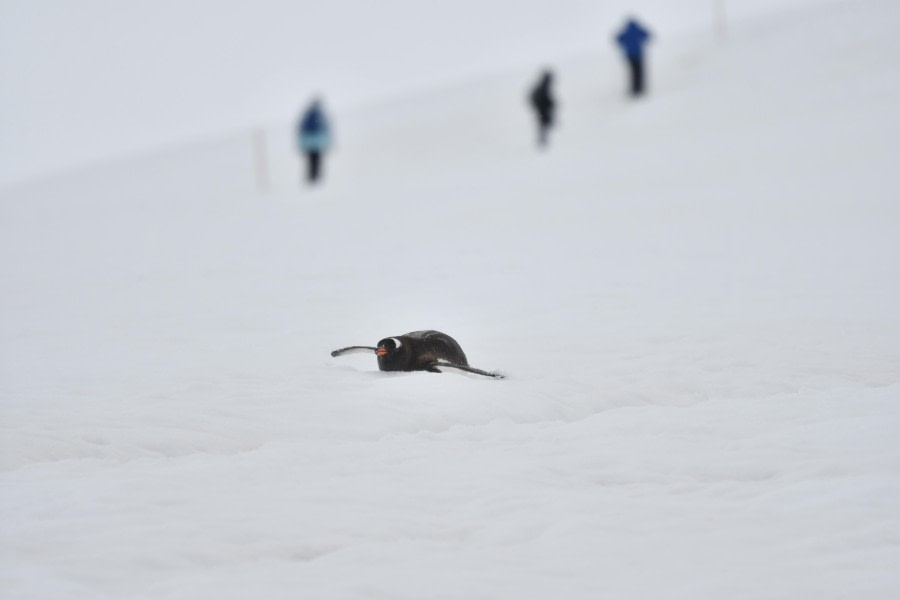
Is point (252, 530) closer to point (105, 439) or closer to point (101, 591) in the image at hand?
point (101, 591)

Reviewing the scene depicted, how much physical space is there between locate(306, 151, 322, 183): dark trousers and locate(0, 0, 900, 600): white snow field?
162 inches

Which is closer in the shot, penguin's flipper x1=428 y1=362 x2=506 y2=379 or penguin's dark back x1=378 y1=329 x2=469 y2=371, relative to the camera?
penguin's flipper x1=428 y1=362 x2=506 y2=379

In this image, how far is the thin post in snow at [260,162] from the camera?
18.6 m

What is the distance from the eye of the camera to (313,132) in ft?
56.2

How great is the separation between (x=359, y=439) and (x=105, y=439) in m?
1.02

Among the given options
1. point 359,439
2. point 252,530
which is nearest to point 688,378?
point 359,439

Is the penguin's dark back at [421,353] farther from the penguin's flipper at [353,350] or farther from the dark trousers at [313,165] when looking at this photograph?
the dark trousers at [313,165]

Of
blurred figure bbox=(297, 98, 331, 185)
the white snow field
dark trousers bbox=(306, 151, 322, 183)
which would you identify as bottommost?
the white snow field

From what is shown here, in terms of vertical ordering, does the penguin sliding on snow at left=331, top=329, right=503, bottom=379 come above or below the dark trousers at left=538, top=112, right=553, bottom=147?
below

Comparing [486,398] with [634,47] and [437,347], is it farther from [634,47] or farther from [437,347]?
[634,47]

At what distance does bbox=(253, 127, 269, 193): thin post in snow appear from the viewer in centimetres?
1860

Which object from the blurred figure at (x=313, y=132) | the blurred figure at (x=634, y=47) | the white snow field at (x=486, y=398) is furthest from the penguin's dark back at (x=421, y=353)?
the blurred figure at (x=634, y=47)

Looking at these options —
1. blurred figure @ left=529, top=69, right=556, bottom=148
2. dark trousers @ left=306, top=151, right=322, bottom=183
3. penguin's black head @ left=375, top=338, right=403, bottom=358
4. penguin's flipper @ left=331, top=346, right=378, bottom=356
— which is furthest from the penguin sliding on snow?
blurred figure @ left=529, top=69, right=556, bottom=148

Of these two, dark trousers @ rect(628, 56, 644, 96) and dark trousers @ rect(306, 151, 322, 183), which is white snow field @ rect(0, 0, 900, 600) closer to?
dark trousers @ rect(306, 151, 322, 183)
